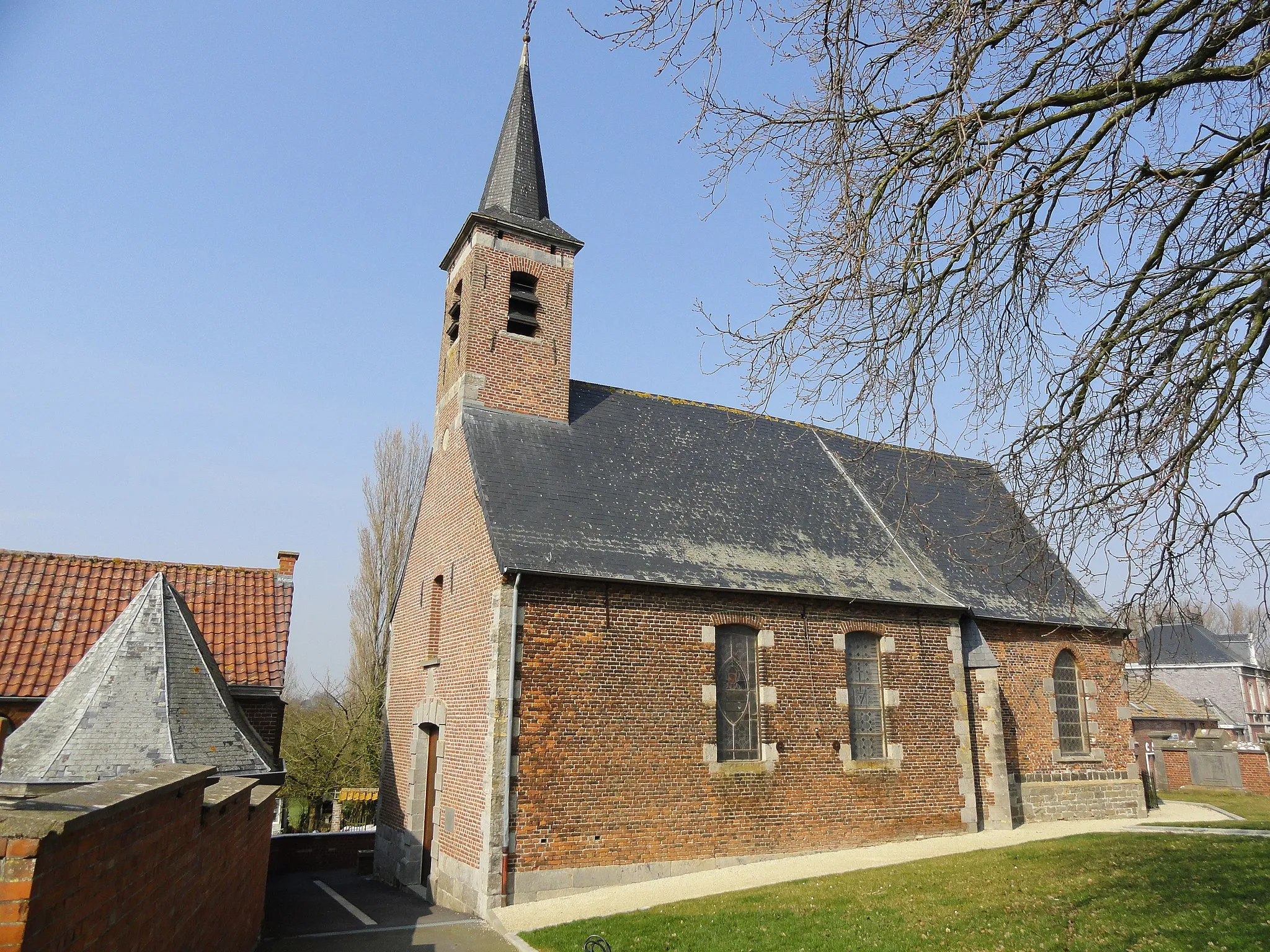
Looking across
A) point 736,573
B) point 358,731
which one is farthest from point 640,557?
point 358,731

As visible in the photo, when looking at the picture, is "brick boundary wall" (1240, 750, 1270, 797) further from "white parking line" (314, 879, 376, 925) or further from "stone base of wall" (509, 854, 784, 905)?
"white parking line" (314, 879, 376, 925)

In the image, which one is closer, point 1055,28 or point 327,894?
point 1055,28

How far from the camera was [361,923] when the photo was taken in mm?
10922

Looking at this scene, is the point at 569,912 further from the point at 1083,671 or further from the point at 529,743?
the point at 1083,671

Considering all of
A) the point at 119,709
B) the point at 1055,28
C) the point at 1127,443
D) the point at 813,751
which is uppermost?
the point at 1055,28

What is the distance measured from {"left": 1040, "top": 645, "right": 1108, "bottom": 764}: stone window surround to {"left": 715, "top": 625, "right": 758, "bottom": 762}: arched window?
6787mm

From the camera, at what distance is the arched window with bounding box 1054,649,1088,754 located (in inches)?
628

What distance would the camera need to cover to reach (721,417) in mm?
17422

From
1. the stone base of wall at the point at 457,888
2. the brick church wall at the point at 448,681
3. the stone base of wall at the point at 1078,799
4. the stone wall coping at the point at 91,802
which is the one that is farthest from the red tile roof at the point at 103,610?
the stone base of wall at the point at 1078,799

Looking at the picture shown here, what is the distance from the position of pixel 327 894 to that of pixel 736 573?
28.3ft

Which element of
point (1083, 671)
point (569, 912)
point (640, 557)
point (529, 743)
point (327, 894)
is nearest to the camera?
point (569, 912)

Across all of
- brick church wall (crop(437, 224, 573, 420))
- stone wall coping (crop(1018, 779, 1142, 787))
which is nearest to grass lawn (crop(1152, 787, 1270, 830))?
stone wall coping (crop(1018, 779, 1142, 787))

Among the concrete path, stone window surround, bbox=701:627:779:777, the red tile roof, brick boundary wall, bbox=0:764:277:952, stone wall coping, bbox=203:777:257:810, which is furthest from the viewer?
→ the red tile roof

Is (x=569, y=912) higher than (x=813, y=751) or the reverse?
the reverse
